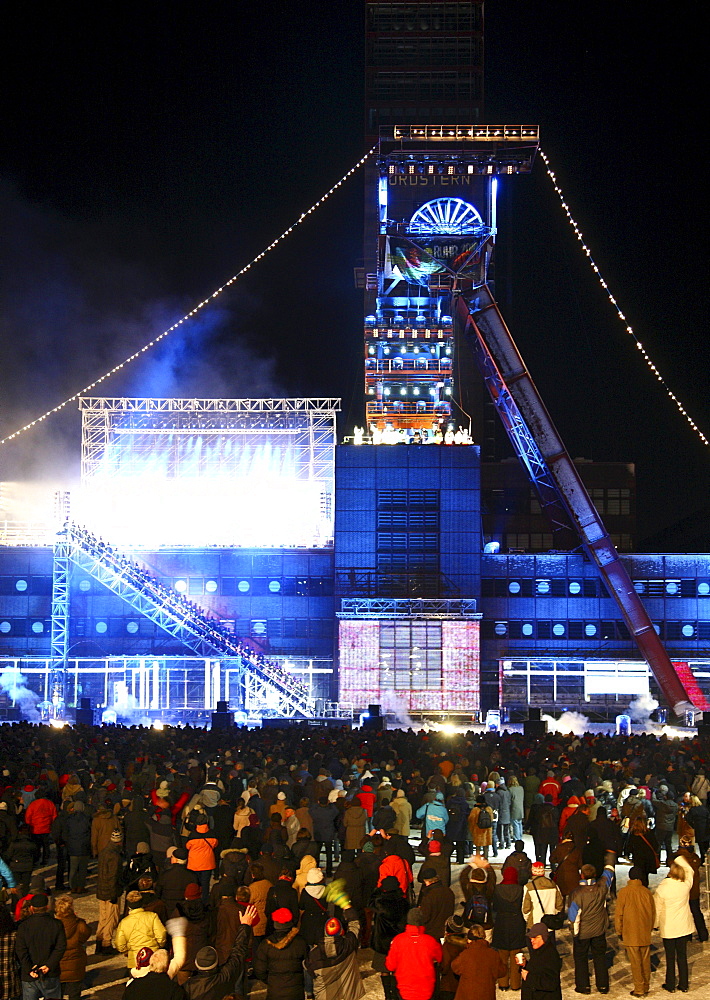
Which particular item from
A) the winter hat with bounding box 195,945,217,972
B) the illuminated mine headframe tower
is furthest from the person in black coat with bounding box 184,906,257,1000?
the illuminated mine headframe tower

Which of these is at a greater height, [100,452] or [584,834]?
[100,452]

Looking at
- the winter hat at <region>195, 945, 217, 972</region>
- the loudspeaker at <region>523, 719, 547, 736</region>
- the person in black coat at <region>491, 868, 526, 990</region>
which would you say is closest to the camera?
the winter hat at <region>195, 945, 217, 972</region>

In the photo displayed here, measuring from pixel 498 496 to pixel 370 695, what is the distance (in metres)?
27.7

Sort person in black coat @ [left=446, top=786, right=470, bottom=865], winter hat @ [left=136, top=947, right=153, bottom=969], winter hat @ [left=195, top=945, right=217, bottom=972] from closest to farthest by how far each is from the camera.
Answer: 1. winter hat @ [left=136, top=947, right=153, bottom=969]
2. winter hat @ [left=195, top=945, right=217, bottom=972]
3. person in black coat @ [left=446, top=786, right=470, bottom=865]

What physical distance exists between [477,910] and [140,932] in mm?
3428

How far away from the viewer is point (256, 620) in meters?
59.8

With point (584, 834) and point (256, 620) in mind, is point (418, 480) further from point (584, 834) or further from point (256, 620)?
point (584, 834)

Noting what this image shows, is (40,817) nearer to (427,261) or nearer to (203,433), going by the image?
(427,261)

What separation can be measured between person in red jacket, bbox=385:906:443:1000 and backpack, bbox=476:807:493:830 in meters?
8.17

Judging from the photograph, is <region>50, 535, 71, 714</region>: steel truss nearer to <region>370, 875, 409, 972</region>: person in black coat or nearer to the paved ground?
the paved ground

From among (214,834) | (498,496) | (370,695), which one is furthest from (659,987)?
(498,496)

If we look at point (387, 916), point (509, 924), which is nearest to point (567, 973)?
point (509, 924)

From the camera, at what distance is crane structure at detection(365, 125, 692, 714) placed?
60.5 metres

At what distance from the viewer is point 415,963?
10922mm
